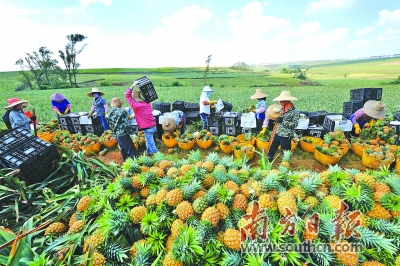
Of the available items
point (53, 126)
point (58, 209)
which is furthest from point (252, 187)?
point (53, 126)

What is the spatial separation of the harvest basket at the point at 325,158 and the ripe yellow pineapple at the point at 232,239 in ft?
14.6

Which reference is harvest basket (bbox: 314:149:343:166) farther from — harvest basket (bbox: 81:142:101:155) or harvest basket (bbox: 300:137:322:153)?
harvest basket (bbox: 81:142:101:155)

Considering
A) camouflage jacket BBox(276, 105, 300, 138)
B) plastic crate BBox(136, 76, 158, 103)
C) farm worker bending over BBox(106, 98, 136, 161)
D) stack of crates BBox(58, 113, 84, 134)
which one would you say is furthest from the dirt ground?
stack of crates BBox(58, 113, 84, 134)

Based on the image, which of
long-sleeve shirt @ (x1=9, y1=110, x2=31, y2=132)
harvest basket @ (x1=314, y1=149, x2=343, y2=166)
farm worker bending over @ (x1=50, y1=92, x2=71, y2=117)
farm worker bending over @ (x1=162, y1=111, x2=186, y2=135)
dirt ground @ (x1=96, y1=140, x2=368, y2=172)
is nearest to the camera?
harvest basket @ (x1=314, y1=149, x2=343, y2=166)

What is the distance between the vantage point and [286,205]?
119 centimetres

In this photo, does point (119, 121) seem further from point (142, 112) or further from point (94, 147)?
point (94, 147)

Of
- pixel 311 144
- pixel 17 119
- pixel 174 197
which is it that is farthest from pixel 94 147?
pixel 311 144

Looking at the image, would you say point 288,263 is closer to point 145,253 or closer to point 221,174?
point 221,174

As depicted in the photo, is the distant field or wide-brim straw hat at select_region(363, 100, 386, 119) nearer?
wide-brim straw hat at select_region(363, 100, 386, 119)

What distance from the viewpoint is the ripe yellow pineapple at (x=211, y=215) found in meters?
1.19

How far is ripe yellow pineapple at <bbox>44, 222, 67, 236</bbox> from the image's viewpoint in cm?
144

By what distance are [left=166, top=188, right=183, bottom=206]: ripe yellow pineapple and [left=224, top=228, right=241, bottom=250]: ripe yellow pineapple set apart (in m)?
0.38

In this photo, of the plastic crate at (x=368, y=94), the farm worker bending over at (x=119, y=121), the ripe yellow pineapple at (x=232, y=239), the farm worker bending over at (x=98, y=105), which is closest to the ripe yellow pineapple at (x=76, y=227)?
A: the ripe yellow pineapple at (x=232, y=239)

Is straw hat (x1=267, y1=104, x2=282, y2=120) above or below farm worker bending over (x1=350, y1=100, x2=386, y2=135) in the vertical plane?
above
